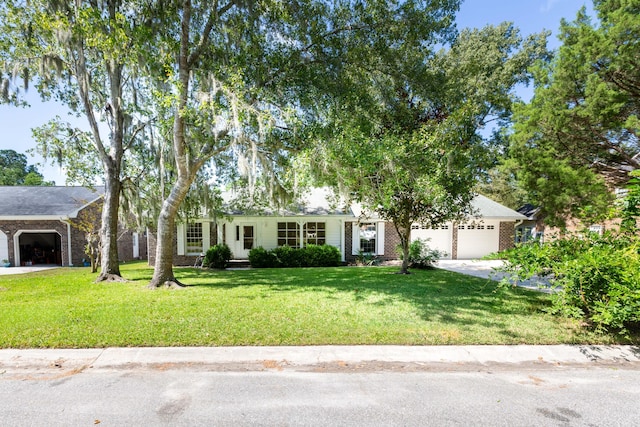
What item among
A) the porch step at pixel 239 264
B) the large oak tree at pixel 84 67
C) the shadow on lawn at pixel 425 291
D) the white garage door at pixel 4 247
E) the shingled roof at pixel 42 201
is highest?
the large oak tree at pixel 84 67

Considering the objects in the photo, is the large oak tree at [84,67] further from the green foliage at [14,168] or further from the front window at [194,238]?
the green foliage at [14,168]

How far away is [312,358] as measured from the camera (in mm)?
3965

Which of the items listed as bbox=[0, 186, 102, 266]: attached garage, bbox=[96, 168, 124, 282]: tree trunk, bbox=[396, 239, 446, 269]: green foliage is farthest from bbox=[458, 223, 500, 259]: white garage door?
bbox=[0, 186, 102, 266]: attached garage

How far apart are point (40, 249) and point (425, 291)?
19673 millimetres

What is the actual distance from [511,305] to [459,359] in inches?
122

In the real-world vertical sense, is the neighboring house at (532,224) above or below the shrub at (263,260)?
above

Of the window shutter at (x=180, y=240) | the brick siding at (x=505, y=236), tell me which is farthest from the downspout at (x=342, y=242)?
the brick siding at (x=505, y=236)

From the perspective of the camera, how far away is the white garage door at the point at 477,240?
52.9 ft

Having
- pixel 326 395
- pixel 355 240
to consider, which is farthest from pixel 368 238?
pixel 326 395

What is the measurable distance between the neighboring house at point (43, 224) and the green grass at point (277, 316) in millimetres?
7139

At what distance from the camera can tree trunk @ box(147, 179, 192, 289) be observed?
8141mm

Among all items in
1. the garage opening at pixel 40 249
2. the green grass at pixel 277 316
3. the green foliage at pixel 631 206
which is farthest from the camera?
the garage opening at pixel 40 249

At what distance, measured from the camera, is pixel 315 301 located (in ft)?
21.5

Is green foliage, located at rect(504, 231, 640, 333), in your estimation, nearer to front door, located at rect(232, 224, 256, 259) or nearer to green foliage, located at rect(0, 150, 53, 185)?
front door, located at rect(232, 224, 256, 259)
